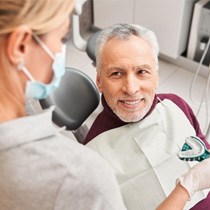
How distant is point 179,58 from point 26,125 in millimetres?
2260

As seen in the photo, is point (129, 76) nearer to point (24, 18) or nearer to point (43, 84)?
point (43, 84)

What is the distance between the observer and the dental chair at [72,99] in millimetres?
1620

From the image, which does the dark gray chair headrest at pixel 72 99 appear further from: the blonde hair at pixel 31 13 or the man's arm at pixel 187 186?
the blonde hair at pixel 31 13

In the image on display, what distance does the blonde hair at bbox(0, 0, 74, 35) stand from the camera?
674 mm

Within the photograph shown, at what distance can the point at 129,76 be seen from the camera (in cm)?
134

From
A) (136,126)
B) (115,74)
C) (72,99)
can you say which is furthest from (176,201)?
(72,99)

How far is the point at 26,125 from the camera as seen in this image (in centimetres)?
73

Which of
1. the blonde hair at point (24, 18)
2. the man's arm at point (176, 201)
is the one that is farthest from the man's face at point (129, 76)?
the blonde hair at point (24, 18)

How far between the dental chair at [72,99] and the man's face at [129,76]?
288 millimetres

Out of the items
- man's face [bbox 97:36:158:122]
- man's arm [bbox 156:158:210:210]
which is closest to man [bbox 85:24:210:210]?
man's face [bbox 97:36:158:122]

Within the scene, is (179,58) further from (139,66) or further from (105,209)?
(105,209)

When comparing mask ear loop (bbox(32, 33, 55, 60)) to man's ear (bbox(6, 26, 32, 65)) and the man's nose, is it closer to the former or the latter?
man's ear (bbox(6, 26, 32, 65))

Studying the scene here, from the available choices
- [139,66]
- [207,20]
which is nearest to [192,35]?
[207,20]

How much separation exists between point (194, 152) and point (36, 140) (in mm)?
711
